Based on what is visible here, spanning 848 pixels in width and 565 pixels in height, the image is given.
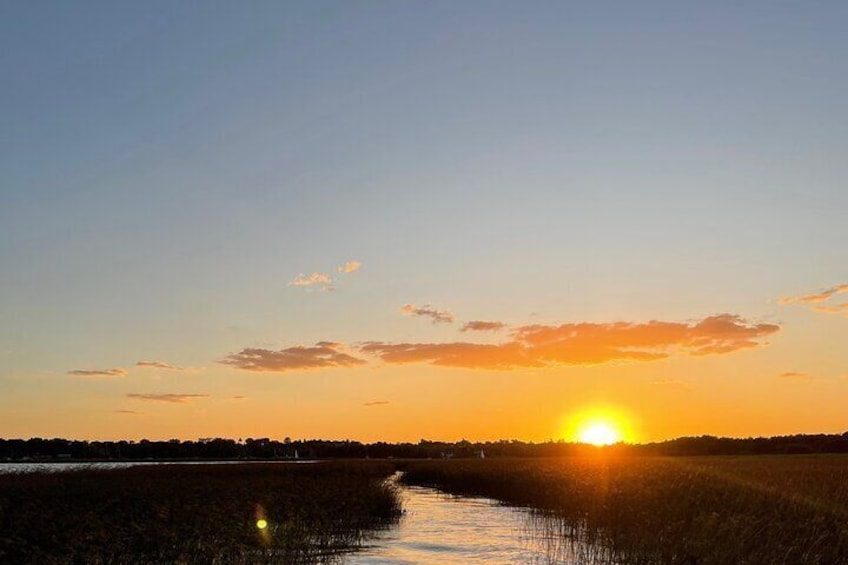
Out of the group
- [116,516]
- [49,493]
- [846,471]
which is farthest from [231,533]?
[846,471]

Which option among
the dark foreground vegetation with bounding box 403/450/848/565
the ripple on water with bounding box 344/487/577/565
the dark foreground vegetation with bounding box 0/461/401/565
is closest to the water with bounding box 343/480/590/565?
the ripple on water with bounding box 344/487/577/565

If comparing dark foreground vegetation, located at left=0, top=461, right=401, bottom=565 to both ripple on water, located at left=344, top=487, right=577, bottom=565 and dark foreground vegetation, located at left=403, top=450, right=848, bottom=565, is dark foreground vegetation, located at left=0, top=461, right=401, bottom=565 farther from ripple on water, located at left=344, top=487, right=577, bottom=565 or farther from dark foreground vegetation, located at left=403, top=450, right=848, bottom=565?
dark foreground vegetation, located at left=403, top=450, right=848, bottom=565

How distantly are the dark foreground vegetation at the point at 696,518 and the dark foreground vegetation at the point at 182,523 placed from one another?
30.4ft

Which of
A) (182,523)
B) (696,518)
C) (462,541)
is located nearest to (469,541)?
(462,541)

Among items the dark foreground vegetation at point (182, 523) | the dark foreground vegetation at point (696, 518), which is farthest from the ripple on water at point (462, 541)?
the dark foreground vegetation at point (182, 523)

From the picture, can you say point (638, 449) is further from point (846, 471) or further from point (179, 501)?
point (179, 501)

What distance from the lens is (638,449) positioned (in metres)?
160

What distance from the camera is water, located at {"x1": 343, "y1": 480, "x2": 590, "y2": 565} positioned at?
29781 mm

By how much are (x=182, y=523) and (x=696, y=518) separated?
1660 centimetres

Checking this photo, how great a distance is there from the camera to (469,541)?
116ft

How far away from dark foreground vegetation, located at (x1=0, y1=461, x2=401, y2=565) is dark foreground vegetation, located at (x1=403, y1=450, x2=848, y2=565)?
926cm

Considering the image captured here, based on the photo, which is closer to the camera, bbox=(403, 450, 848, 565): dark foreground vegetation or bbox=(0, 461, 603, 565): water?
bbox=(403, 450, 848, 565): dark foreground vegetation

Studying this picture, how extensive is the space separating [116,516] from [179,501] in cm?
537

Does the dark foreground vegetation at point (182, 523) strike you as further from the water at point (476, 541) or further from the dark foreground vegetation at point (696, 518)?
the dark foreground vegetation at point (696, 518)
